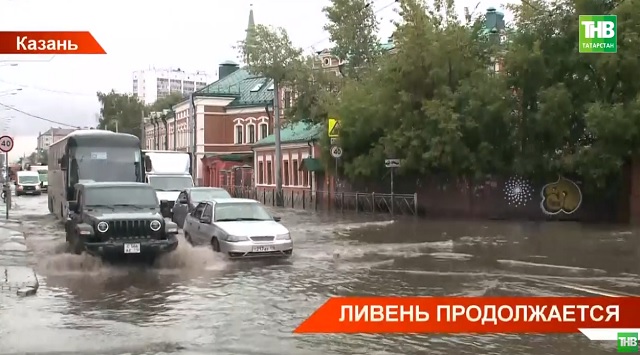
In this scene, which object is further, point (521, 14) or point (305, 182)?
point (305, 182)

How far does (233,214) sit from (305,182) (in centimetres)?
3113

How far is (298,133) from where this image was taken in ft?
168

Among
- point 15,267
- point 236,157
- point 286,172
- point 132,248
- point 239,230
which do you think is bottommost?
point 15,267

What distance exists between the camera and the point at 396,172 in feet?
114

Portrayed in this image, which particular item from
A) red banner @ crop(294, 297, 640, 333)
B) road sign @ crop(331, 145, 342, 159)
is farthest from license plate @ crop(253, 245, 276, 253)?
road sign @ crop(331, 145, 342, 159)

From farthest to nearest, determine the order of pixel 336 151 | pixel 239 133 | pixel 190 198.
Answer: pixel 239 133
pixel 336 151
pixel 190 198

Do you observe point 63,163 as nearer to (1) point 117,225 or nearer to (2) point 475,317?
(1) point 117,225

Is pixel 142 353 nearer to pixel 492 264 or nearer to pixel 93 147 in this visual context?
pixel 492 264

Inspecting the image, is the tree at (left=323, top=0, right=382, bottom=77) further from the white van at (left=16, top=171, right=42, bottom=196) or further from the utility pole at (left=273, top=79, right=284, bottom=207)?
the white van at (left=16, top=171, right=42, bottom=196)

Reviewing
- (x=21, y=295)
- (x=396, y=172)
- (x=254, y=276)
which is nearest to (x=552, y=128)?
(x=396, y=172)

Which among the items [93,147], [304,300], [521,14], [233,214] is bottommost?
[304,300]

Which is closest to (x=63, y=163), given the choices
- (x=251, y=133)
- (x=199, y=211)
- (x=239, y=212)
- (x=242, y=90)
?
(x=199, y=211)

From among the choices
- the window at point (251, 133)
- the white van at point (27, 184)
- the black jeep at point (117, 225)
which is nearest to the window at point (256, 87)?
the window at point (251, 133)

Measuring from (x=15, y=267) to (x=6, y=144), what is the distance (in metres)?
12.3
